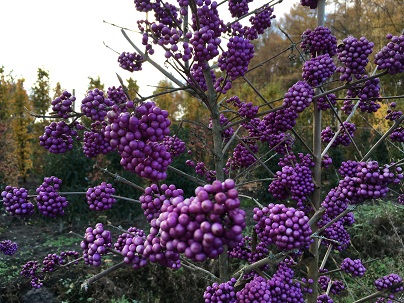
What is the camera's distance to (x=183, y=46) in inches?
62.7

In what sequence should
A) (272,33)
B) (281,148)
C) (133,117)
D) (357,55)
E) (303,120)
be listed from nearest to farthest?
(133,117), (357,55), (281,148), (303,120), (272,33)

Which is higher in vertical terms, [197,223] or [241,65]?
[241,65]

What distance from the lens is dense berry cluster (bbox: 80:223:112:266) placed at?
1284 millimetres

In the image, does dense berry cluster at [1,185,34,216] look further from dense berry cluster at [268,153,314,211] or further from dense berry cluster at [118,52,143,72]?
dense berry cluster at [268,153,314,211]

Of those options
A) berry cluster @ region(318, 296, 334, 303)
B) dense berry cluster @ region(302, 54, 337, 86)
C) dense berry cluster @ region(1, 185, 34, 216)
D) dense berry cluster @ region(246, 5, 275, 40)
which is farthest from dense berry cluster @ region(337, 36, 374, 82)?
dense berry cluster @ region(1, 185, 34, 216)

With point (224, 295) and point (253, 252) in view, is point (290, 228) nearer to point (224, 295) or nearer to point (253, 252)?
point (224, 295)

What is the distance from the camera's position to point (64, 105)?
160 cm

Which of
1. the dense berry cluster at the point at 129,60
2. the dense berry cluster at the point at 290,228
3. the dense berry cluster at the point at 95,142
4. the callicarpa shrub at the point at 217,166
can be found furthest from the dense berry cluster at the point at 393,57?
the dense berry cluster at the point at 95,142

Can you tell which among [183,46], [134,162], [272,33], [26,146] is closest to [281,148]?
[183,46]

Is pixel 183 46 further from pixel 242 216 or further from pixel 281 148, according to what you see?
pixel 281 148

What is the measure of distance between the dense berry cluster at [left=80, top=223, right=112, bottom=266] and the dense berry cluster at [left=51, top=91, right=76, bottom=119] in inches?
22.6

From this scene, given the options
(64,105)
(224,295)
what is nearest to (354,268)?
(224,295)

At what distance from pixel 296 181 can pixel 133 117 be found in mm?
1419

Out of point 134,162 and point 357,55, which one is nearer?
point 134,162
